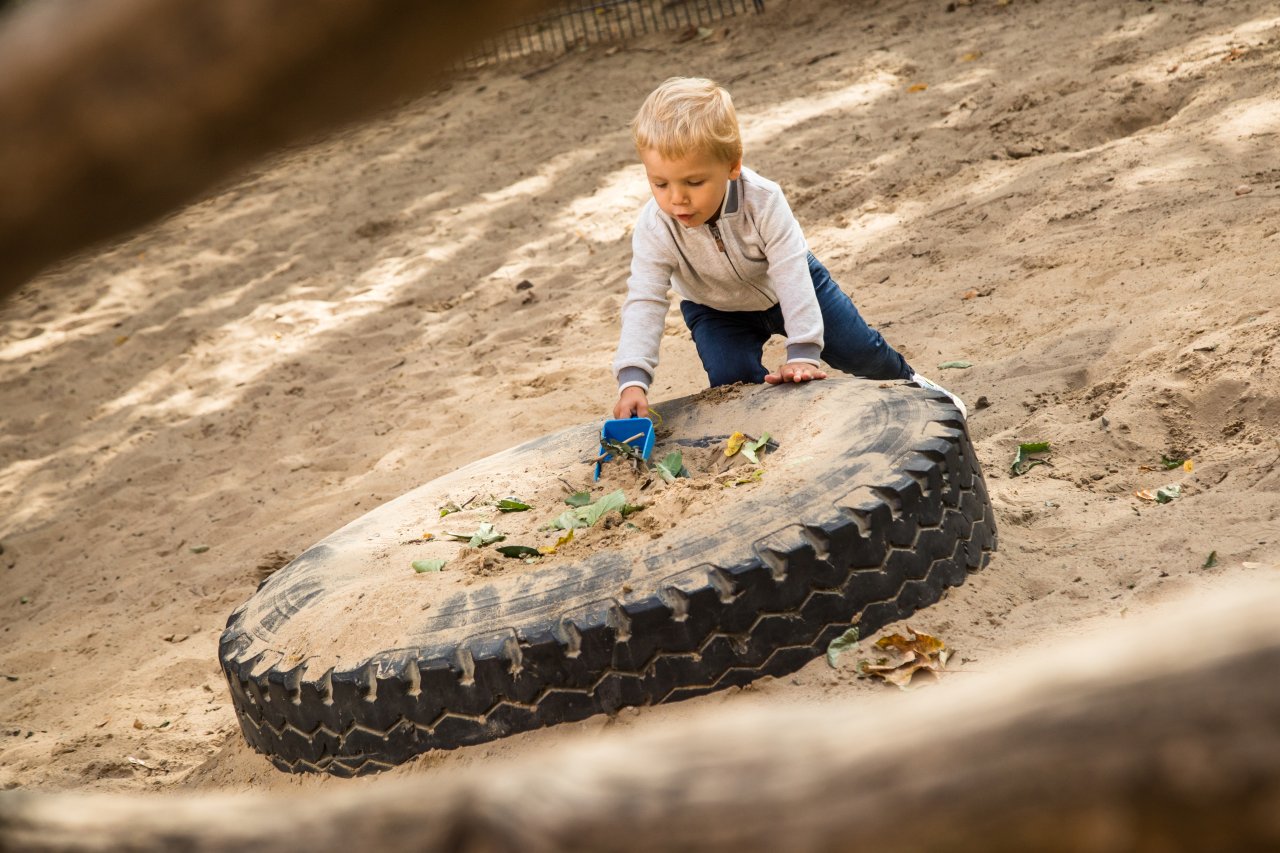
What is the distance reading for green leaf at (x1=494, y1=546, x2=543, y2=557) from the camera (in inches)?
110

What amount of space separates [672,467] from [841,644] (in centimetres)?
87

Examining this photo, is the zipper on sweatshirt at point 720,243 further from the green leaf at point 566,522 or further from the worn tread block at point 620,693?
the worn tread block at point 620,693

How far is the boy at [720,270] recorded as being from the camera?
125 inches

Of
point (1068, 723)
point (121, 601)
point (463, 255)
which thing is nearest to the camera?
point (1068, 723)

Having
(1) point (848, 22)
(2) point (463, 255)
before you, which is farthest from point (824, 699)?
(1) point (848, 22)

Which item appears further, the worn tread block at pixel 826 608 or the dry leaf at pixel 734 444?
the dry leaf at pixel 734 444

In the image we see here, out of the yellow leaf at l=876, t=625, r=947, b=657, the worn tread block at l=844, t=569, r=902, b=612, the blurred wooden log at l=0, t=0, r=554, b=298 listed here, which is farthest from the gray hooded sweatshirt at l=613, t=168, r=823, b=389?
the blurred wooden log at l=0, t=0, r=554, b=298

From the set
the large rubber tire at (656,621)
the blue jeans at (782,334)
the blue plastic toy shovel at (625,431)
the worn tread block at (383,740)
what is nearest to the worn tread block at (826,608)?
the large rubber tire at (656,621)

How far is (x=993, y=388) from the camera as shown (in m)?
3.77

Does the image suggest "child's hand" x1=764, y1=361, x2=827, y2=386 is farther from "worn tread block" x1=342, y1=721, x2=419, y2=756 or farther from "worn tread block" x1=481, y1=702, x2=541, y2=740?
"worn tread block" x1=342, y1=721, x2=419, y2=756

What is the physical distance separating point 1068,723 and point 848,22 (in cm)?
821

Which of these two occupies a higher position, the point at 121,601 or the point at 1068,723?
the point at 1068,723

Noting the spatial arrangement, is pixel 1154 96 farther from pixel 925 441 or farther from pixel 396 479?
pixel 396 479

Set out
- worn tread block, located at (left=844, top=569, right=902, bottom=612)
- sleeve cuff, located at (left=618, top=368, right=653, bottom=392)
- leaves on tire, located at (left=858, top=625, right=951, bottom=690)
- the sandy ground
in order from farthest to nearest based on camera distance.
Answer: sleeve cuff, located at (left=618, top=368, right=653, bottom=392) → the sandy ground → worn tread block, located at (left=844, top=569, right=902, bottom=612) → leaves on tire, located at (left=858, top=625, right=951, bottom=690)
